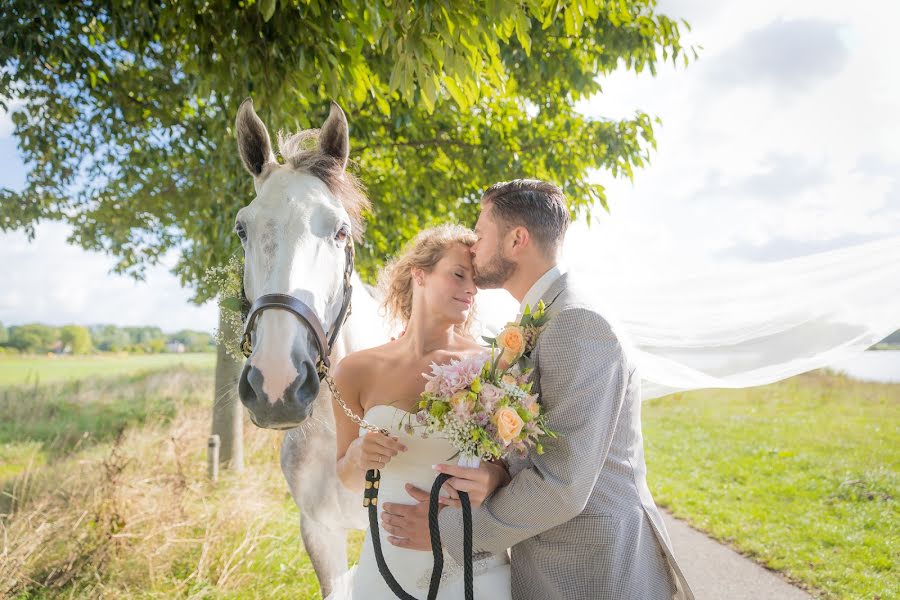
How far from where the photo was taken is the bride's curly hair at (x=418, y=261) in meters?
2.52

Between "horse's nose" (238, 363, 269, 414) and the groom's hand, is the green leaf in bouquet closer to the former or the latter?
the groom's hand

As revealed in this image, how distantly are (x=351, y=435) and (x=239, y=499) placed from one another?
380 centimetres

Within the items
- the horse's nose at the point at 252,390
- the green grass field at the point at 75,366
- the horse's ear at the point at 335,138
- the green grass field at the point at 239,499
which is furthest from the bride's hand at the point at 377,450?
the green grass field at the point at 75,366

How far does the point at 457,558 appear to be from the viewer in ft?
5.81

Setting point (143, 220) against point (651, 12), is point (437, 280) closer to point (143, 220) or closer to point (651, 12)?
point (651, 12)

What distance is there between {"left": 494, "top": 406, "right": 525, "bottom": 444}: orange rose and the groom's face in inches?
25.8

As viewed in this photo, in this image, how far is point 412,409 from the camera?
2279mm

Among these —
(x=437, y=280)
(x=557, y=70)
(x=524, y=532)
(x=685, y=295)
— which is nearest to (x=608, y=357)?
(x=524, y=532)

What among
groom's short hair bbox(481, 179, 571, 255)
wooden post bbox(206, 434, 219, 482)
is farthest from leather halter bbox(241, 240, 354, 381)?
wooden post bbox(206, 434, 219, 482)

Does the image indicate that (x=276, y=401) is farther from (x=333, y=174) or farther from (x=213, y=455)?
(x=213, y=455)

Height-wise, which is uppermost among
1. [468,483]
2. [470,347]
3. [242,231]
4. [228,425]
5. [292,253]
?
[242,231]

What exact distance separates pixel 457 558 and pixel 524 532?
0.91 feet

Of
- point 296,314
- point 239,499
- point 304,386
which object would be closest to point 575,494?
point 304,386

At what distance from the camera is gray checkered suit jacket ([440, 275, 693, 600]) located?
1582 mm
